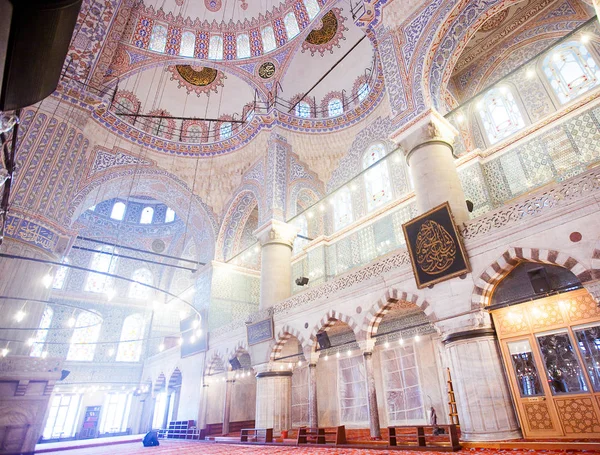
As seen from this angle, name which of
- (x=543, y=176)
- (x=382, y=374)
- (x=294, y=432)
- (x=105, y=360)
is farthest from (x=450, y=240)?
(x=105, y=360)

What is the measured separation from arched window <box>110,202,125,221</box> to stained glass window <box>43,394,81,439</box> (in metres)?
7.97

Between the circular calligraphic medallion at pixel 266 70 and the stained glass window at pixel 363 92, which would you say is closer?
the stained glass window at pixel 363 92

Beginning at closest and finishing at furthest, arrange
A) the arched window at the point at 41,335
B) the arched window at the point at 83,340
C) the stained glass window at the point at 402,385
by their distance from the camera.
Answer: the stained glass window at the point at 402,385
the arched window at the point at 41,335
the arched window at the point at 83,340

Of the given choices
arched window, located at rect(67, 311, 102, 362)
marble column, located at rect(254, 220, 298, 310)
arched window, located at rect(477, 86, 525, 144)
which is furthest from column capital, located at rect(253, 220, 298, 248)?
arched window, located at rect(67, 311, 102, 362)

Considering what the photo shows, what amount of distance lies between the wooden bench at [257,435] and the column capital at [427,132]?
635cm

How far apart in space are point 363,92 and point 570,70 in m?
5.68

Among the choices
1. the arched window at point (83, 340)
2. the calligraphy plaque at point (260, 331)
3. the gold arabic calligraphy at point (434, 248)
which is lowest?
the calligraphy plaque at point (260, 331)

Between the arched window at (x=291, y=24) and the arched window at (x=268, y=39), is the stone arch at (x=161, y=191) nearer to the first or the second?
the arched window at (x=268, y=39)

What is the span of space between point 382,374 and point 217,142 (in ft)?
30.6

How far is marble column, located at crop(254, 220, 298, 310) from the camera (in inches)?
384

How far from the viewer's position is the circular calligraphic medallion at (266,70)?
1218 centimetres

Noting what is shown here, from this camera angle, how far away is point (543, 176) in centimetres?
705

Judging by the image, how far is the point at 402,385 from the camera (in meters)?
8.29

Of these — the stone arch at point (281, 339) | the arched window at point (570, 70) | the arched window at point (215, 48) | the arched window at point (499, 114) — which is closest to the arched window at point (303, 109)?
the arched window at point (215, 48)
